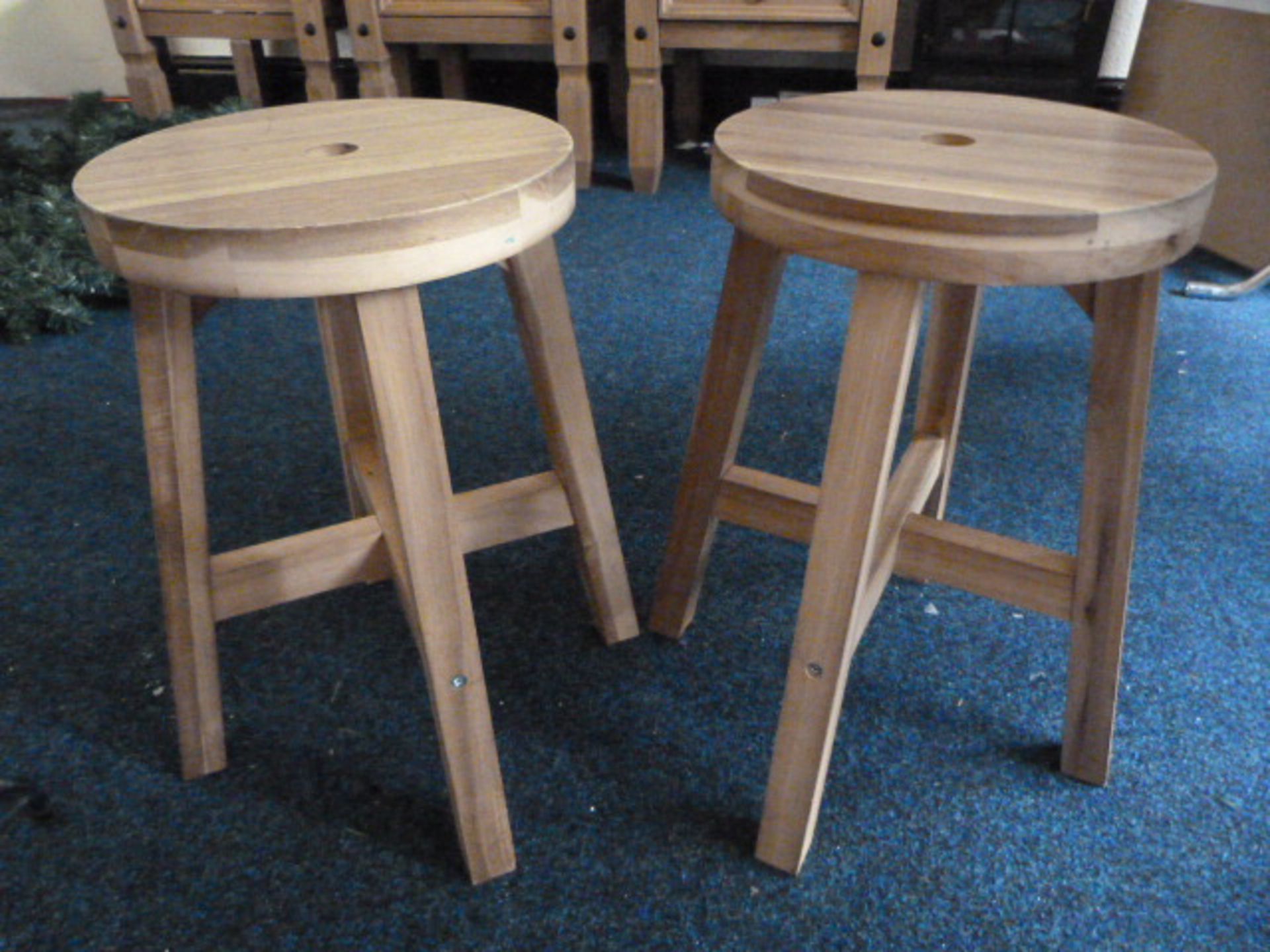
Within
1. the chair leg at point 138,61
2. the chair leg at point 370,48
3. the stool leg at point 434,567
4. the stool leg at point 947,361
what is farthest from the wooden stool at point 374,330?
the chair leg at point 138,61

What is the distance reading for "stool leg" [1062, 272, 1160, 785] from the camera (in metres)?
0.63

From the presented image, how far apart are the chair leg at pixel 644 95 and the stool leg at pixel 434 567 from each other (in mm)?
1438

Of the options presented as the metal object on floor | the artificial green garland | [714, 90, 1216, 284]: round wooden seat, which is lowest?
the metal object on floor

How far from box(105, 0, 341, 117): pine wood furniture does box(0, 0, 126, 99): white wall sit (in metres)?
0.69

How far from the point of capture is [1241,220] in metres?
1.66

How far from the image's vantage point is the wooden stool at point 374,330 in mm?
529

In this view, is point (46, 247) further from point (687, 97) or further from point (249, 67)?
point (687, 97)

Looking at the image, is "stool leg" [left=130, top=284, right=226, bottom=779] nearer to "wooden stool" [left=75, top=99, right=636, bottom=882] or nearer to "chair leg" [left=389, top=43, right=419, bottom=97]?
"wooden stool" [left=75, top=99, right=636, bottom=882]

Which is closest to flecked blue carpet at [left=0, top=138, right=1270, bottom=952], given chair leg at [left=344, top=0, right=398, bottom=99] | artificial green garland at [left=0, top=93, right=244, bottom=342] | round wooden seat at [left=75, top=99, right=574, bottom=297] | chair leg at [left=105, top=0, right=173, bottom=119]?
artificial green garland at [left=0, top=93, right=244, bottom=342]

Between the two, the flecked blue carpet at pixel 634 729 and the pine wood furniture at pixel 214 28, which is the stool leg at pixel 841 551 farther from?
the pine wood furniture at pixel 214 28

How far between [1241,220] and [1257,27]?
0.30m

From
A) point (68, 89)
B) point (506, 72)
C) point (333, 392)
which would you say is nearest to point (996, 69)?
point (506, 72)

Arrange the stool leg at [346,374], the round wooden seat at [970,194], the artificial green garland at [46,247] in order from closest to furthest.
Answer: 1. the round wooden seat at [970,194]
2. the stool leg at [346,374]
3. the artificial green garland at [46,247]

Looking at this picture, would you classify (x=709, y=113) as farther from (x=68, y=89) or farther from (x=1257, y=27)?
(x=68, y=89)
